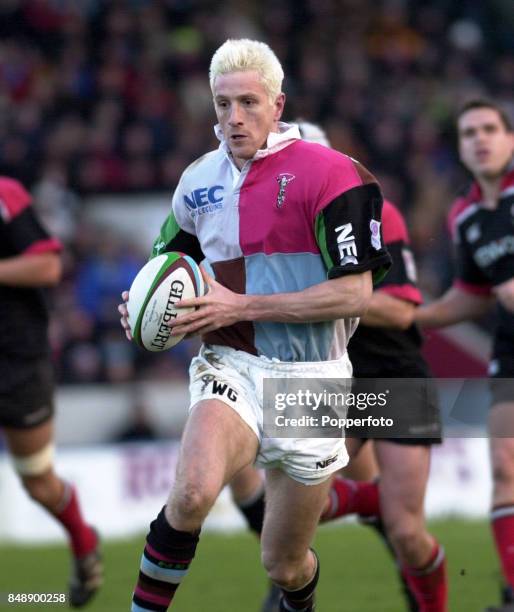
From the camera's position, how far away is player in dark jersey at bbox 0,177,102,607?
7590mm

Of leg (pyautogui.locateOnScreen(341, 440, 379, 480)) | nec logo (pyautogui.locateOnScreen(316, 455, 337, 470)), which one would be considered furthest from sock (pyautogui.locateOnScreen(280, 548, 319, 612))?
leg (pyautogui.locateOnScreen(341, 440, 379, 480))

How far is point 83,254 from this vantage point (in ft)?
45.5

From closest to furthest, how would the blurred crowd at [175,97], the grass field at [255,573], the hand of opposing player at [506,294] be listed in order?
1. the hand of opposing player at [506,294]
2. the grass field at [255,573]
3. the blurred crowd at [175,97]

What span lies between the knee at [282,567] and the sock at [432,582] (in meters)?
1.28

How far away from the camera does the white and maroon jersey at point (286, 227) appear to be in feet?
16.6

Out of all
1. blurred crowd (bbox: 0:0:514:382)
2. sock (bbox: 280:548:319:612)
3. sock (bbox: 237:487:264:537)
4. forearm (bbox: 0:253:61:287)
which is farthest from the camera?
blurred crowd (bbox: 0:0:514:382)

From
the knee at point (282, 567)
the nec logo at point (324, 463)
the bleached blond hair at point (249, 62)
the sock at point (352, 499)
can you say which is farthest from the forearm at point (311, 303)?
the sock at point (352, 499)

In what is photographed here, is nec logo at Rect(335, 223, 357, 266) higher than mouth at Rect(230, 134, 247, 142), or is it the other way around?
mouth at Rect(230, 134, 247, 142)

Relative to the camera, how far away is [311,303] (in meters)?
5.01

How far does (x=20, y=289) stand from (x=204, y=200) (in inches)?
110

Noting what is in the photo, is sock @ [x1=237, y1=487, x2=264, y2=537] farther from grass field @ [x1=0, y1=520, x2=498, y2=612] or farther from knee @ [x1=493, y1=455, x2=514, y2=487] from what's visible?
knee @ [x1=493, y1=455, x2=514, y2=487]

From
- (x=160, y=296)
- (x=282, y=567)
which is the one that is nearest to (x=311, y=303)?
(x=160, y=296)

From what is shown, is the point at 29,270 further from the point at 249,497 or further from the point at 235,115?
the point at 235,115

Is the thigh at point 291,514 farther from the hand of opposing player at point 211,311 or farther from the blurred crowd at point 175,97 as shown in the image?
the blurred crowd at point 175,97
